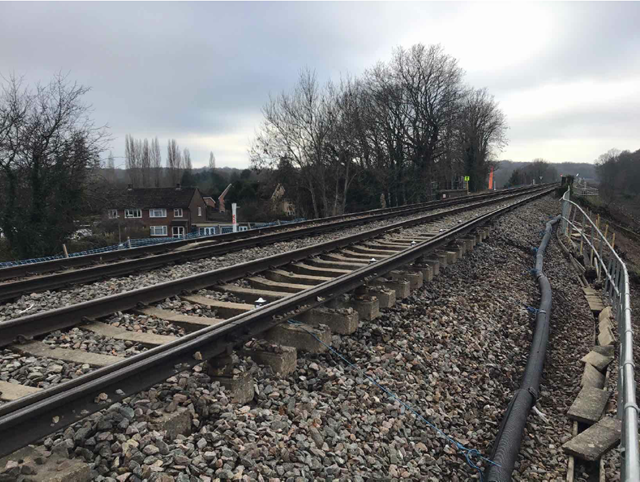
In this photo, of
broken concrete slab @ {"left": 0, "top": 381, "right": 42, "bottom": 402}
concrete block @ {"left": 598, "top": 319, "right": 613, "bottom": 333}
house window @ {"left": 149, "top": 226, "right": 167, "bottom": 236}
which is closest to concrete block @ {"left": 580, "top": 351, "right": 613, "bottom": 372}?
concrete block @ {"left": 598, "top": 319, "right": 613, "bottom": 333}

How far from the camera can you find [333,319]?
16.1 feet

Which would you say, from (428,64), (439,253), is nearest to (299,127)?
(428,64)

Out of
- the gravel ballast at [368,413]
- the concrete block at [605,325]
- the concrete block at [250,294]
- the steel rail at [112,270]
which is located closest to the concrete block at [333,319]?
the gravel ballast at [368,413]

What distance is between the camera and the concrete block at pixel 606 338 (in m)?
6.82

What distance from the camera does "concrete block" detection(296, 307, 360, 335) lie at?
16.0 feet

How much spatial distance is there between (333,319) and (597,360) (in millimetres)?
3963

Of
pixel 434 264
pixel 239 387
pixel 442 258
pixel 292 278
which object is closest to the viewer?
pixel 239 387

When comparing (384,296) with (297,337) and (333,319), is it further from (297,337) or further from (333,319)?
(297,337)

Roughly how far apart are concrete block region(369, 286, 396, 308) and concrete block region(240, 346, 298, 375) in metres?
2.25

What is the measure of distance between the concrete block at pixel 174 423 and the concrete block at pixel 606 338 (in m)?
6.61

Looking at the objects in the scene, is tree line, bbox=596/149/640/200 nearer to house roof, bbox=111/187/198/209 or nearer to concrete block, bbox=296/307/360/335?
house roof, bbox=111/187/198/209

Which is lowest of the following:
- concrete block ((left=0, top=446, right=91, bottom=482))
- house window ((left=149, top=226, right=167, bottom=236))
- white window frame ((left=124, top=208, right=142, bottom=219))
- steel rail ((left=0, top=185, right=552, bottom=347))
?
house window ((left=149, top=226, right=167, bottom=236))

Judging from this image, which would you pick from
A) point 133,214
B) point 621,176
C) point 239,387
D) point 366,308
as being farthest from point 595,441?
point 621,176

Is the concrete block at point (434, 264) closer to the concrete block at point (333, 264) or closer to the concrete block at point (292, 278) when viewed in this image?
the concrete block at point (333, 264)
